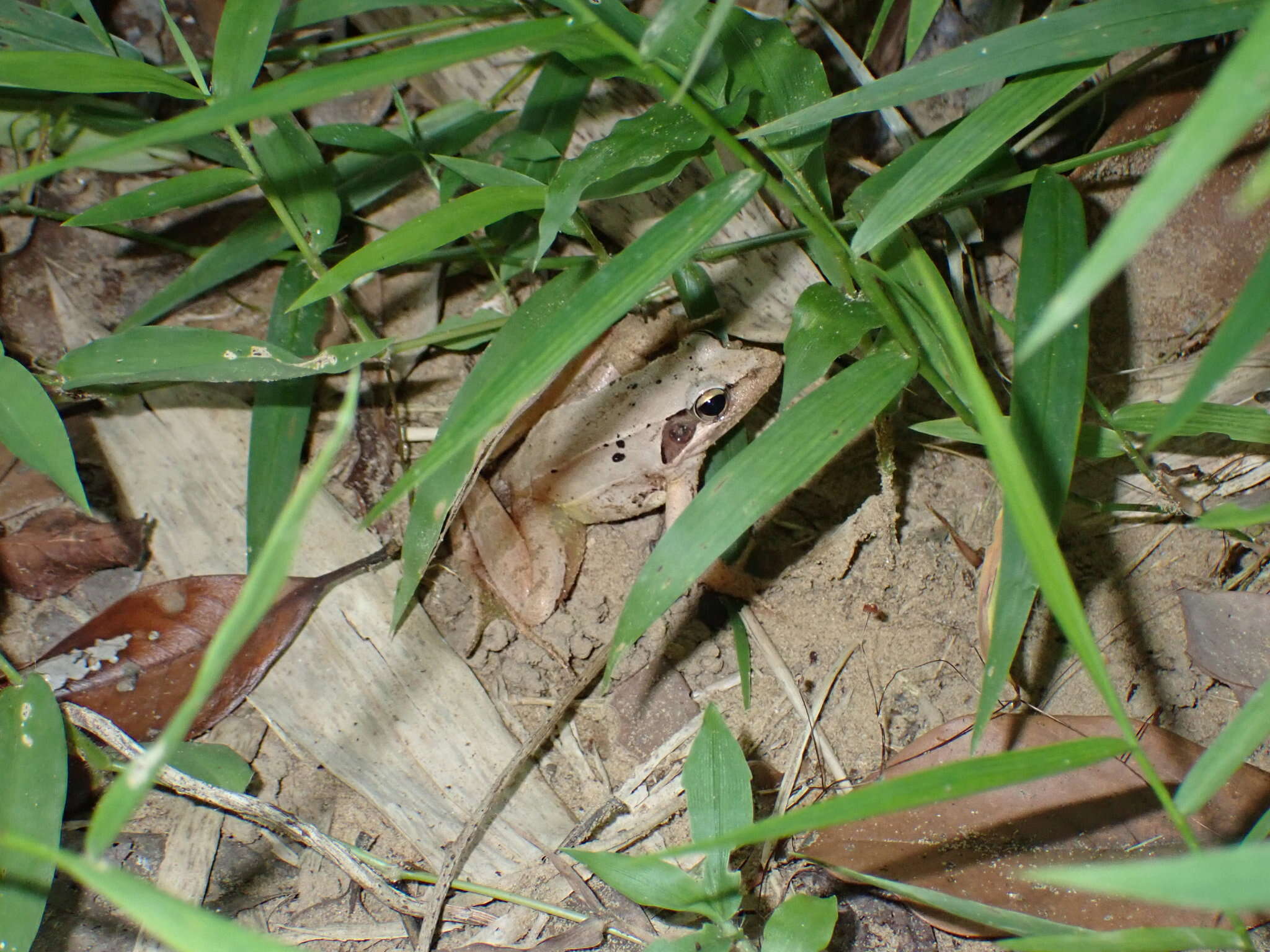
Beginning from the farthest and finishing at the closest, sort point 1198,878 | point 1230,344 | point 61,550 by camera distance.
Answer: point 61,550, point 1230,344, point 1198,878

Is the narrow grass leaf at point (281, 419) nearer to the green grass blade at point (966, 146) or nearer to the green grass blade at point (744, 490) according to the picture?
the green grass blade at point (744, 490)

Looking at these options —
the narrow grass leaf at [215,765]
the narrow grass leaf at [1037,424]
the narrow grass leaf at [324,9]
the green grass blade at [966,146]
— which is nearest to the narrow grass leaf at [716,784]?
the narrow grass leaf at [1037,424]

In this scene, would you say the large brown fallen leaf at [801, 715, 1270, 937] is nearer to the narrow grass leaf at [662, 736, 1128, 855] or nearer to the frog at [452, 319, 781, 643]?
the narrow grass leaf at [662, 736, 1128, 855]

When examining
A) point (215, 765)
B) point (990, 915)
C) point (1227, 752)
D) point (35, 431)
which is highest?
point (35, 431)

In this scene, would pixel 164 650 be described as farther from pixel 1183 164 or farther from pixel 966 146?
→ pixel 1183 164

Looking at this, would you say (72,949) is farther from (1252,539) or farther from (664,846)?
(1252,539)

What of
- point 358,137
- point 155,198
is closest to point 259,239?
point 155,198

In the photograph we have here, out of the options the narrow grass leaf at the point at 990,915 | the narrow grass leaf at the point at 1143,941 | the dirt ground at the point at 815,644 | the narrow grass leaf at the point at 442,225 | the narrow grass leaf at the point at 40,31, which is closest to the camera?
the narrow grass leaf at the point at 1143,941
